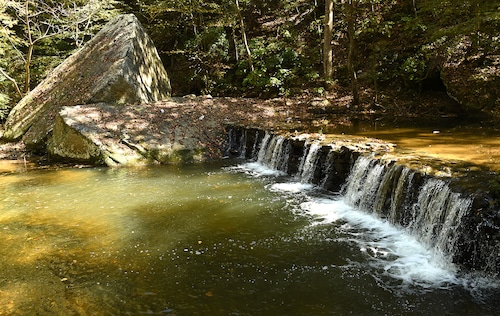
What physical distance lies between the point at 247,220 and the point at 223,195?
1580 mm

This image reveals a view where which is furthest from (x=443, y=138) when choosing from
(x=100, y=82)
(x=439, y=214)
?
(x=100, y=82)

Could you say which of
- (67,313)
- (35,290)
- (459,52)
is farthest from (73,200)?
(459,52)

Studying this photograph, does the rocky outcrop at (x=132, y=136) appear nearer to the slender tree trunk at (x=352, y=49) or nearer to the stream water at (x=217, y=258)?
the stream water at (x=217, y=258)

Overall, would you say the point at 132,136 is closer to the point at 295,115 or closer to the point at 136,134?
the point at 136,134

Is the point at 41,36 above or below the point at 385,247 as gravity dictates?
above

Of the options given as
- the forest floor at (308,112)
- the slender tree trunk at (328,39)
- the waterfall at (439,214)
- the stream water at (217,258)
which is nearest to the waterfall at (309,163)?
Answer: the stream water at (217,258)

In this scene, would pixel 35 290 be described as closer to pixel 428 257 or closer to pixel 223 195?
pixel 223 195

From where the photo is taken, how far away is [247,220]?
6.70 meters

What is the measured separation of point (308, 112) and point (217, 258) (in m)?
9.61

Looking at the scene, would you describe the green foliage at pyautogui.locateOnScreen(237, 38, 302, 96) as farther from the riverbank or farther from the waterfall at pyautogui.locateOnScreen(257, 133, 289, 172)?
the waterfall at pyautogui.locateOnScreen(257, 133, 289, 172)

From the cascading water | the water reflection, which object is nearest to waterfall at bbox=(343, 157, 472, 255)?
the cascading water

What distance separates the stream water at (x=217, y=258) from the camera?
425cm

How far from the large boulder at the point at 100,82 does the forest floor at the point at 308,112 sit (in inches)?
38.3

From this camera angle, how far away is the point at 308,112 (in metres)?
14.0
